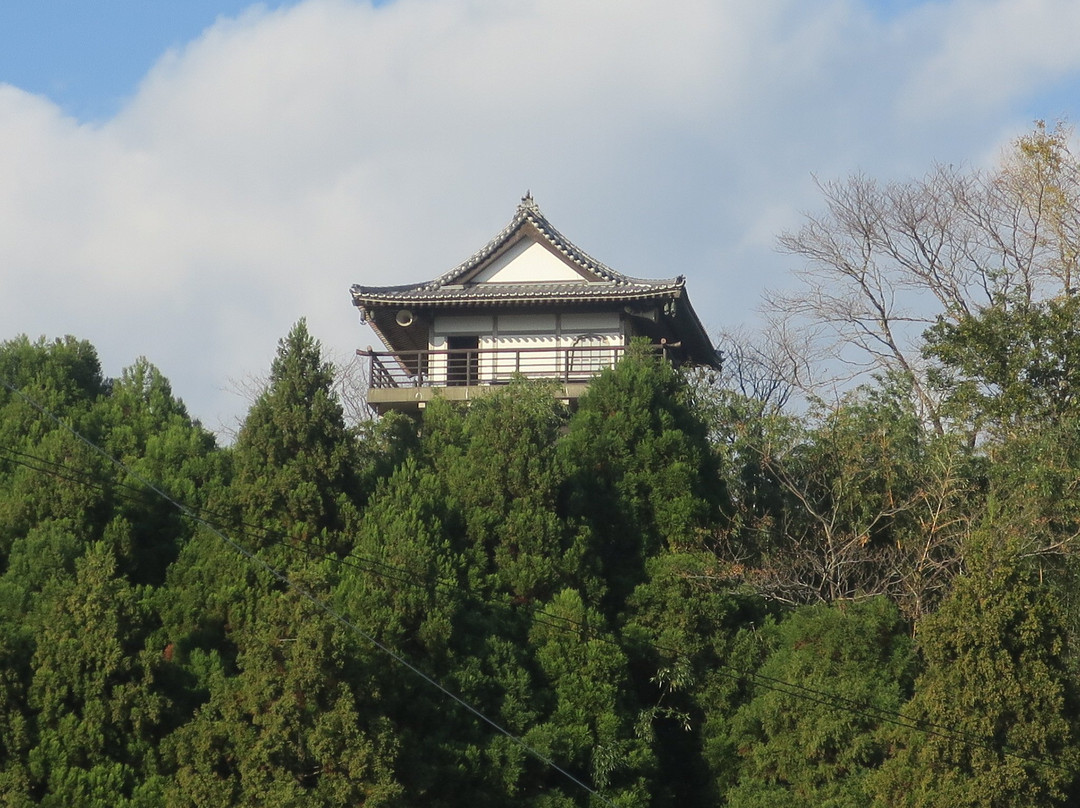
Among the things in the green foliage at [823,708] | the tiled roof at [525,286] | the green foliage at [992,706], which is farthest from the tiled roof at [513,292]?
the green foliage at [992,706]

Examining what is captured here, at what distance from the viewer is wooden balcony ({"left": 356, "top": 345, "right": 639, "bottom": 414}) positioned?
2294 centimetres

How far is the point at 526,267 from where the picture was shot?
2420cm

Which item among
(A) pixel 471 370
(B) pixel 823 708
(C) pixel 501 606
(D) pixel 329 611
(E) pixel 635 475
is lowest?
(B) pixel 823 708

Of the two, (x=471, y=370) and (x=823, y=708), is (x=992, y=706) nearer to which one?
(x=823, y=708)

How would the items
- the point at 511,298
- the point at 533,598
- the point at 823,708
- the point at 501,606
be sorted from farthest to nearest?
the point at 511,298 < the point at 533,598 < the point at 501,606 < the point at 823,708

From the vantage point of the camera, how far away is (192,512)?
1498 cm

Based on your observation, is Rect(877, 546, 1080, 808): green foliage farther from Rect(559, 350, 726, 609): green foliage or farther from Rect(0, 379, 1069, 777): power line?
Rect(559, 350, 726, 609): green foliage

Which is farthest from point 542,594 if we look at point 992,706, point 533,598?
point 992,706

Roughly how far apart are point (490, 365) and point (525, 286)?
1.45 meters

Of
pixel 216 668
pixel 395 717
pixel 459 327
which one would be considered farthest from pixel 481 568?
pixel 459 327

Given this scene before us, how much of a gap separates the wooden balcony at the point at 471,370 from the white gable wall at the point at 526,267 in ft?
4.39

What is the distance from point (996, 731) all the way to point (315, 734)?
635 centimetres

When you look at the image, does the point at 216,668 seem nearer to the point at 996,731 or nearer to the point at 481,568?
the point at 481,568

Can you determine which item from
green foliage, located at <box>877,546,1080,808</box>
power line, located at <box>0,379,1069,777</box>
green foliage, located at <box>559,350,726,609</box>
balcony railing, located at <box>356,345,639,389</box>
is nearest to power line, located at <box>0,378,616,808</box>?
power line, located at <box>0,379,1069,777</box>
